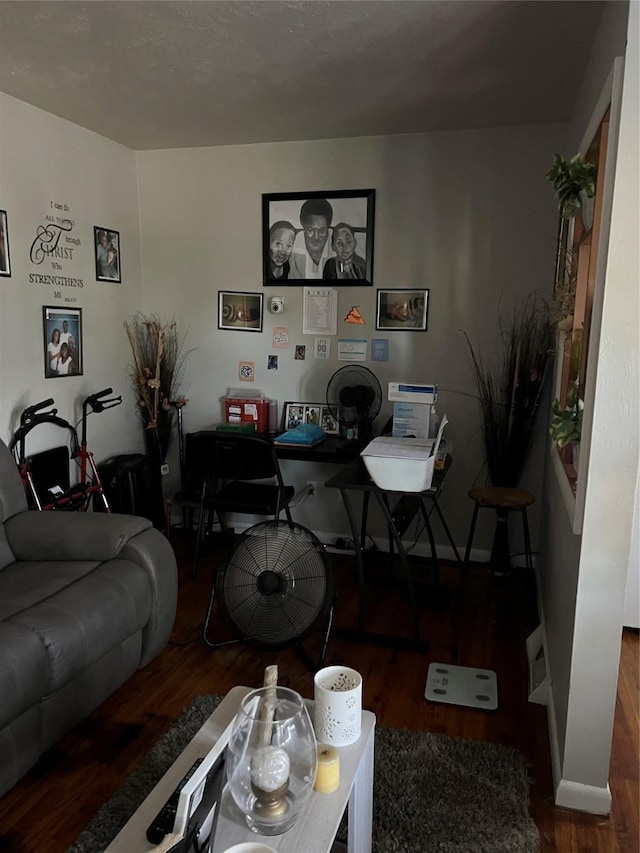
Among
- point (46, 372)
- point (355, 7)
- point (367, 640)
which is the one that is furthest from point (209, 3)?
point (367, 640)

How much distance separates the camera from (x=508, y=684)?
2.41m

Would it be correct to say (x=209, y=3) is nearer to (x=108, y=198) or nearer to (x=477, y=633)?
(x=108, y=198)

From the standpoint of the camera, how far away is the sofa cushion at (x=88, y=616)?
1904 mm

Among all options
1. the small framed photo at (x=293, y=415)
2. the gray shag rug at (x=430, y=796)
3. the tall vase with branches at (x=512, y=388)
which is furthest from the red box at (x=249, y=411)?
the gray shag rug at (x=430, y=796)

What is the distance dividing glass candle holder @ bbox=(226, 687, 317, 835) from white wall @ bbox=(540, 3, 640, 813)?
90 centimetres

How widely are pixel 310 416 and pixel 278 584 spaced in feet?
5.09

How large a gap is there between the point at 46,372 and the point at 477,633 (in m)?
2.45

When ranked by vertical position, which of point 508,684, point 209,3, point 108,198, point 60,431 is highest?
point 209,3

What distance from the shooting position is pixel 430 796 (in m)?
1.82

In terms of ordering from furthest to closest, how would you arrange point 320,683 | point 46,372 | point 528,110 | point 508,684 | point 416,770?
point 46,372
point 528,110
point 508,684
point 416,770
point 320,683

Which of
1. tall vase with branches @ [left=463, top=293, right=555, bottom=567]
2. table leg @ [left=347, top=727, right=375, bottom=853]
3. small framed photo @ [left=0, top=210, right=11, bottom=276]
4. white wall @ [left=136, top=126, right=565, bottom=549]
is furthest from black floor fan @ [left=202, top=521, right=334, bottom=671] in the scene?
small framed photo @ [left=0, top=210, right=11, bottom=276]

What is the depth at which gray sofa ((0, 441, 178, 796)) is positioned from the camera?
1810 millimetres

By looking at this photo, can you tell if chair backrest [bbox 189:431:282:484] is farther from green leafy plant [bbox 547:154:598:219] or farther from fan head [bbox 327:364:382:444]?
green leafy plant [bbox 547:154:598:219]

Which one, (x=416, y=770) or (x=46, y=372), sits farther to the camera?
(x=46, y=372)
